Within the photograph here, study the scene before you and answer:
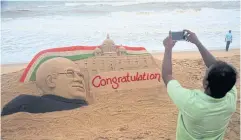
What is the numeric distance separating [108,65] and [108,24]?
3.71 metres

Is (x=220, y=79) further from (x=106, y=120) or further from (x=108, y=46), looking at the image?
(x=108, y=46)

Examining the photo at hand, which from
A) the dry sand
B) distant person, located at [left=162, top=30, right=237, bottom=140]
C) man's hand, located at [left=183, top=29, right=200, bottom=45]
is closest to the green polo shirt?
distant person, located at [left=162, top=30, right=237, bottom=140]

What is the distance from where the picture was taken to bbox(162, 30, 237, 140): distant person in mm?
1775

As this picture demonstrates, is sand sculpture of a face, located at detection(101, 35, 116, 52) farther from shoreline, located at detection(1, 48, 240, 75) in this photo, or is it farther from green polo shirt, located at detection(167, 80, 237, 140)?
green polo shirt, located at detection(167, 80, 237, 140)

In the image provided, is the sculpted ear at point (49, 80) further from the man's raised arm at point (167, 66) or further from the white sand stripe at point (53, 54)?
the man's raised arm at point (167, 66)

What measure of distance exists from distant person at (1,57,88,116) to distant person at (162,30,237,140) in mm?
2637

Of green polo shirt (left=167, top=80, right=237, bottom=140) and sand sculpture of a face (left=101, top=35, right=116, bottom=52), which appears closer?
green polo shirt (left=167, top=80, right=237, bottom=140)

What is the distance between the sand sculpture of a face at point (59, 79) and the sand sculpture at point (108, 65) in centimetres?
14

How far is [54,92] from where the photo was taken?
14.3 feet

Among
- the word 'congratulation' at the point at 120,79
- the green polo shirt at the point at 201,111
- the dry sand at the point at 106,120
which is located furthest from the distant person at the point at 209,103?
the word 'congratulation' at the point at 120,79

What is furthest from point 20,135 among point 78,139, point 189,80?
point 189,80

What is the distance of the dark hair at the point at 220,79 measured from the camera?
5.77 feet

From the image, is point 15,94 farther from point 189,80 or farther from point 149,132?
point 189,80

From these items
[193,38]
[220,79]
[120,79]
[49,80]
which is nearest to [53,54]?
[49,80]
